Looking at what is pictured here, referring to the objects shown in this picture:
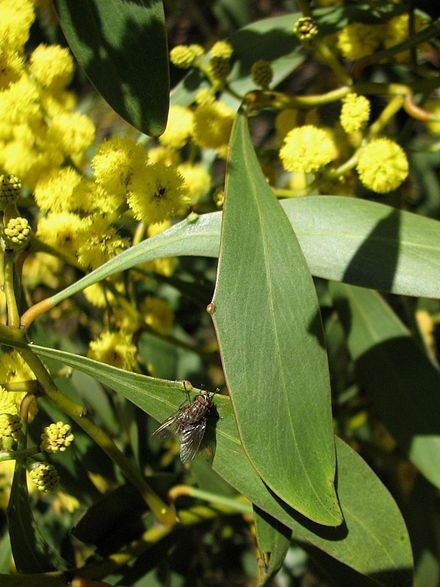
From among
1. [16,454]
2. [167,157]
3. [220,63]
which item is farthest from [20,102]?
[16,454]

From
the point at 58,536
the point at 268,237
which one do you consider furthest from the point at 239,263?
the point at 58,536

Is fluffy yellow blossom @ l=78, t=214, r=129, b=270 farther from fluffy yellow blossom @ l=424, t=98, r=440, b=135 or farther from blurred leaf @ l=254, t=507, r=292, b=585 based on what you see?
fluffy yellow blossom @ l=424, t=98, r=440, b=135

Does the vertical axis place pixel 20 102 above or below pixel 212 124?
above

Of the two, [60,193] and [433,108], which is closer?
[60,193]

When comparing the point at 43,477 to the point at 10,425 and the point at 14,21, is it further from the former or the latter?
the point at 14,21

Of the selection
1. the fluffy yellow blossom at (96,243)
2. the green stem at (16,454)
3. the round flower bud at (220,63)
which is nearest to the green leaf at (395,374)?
the round flower bud at (220,63)

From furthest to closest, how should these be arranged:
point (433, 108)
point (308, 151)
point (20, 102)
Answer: point (433, 108) < point (308, 151) < point (20, 102)
